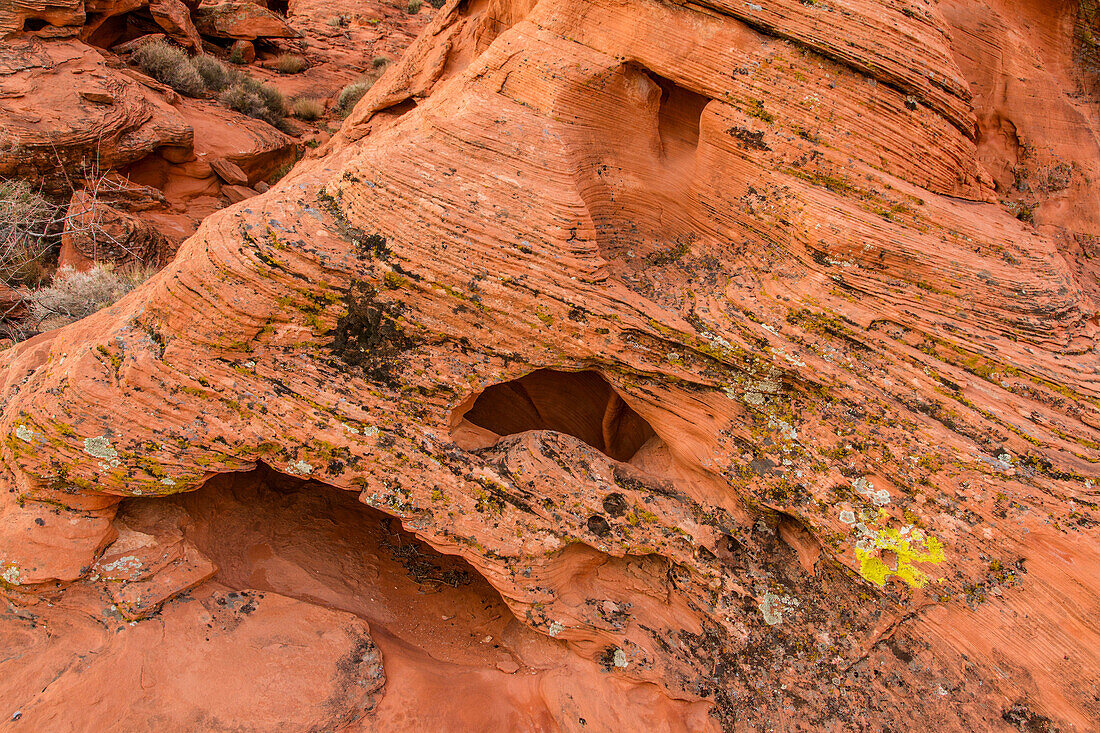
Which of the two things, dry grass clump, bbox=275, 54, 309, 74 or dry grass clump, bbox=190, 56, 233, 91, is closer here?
dry grass clump, bbox=190, 56, 233, 91

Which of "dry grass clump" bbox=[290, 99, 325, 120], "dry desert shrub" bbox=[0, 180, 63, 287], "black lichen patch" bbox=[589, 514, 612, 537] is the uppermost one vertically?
"black lichen patch" bbox=[589, 514, 612, 537]

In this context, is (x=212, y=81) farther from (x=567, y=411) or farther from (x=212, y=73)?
(x=567, y=411)

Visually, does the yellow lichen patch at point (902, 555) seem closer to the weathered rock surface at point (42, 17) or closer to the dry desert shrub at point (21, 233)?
the dry desert shrub at point (21, 233)

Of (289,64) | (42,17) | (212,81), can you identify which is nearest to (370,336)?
(42,17)

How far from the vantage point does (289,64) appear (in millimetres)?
14711

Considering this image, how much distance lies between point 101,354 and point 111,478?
0.80m

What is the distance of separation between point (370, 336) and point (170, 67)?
432 inches

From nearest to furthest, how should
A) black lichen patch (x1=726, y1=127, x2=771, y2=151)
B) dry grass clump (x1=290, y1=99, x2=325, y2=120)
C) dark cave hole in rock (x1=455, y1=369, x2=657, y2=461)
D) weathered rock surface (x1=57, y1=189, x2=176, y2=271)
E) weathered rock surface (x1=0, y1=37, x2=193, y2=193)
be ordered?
black lichen patch (x1=726, y1=127, x2=771, y2=151), dark cave hole in rock (x1=455, y1=369, x2=657, y2=461), weathered rock surface (x1=57, y1=189, x2=176, y2=271), weathered rock surface (x1=0, y1=37, x2=193, y2=193), dry grass clump (x1=290, y1=99, x2=325, y2=120)

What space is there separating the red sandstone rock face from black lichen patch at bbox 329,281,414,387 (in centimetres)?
2

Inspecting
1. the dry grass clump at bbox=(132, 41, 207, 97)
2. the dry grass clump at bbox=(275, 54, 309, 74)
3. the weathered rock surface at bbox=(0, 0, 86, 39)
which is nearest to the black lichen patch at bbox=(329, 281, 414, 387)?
the weathered rock surface at bbox=(0, 0, 86, 39)

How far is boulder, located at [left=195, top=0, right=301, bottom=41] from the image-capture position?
14.2 meters

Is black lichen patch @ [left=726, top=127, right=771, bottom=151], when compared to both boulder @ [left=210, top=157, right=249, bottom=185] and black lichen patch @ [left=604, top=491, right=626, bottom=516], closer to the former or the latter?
black lichen patch @ [left=604, top=491, right=626, bottom=516]

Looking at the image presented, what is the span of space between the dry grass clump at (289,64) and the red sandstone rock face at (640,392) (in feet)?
41.9

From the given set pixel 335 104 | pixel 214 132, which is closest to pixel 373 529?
pixel 214 132
